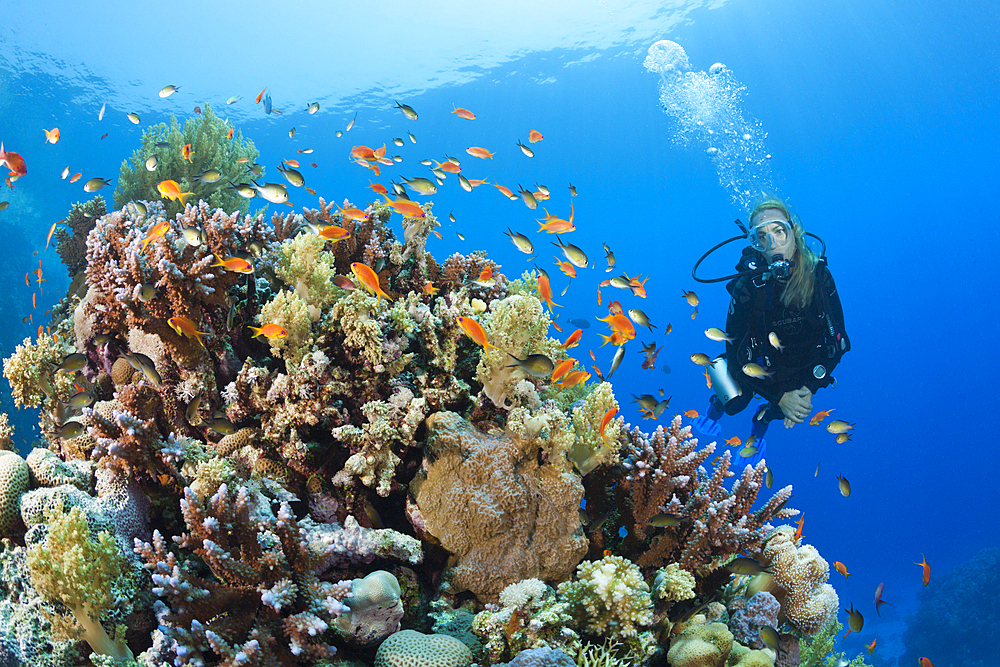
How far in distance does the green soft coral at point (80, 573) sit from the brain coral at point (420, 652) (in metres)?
1.29

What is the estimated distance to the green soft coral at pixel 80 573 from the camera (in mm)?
2125

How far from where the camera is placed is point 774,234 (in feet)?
22.7

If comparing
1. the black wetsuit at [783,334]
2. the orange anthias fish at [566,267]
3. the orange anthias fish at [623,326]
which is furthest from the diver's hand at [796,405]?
the orange anthias fish at [566,267]

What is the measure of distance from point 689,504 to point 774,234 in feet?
17.0

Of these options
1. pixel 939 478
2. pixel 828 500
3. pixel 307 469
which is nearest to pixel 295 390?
pixel 307 469

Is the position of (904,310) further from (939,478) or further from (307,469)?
(307,469)

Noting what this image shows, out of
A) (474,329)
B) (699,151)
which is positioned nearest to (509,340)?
A: (474,329)

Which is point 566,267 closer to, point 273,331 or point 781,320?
point 781,320

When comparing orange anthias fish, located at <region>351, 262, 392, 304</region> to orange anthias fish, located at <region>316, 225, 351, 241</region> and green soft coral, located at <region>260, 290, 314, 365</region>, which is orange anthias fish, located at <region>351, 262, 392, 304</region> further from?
orange anthias fish, located at <region>316, 225, 351, 241</region>

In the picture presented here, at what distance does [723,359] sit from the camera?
24.7 feet

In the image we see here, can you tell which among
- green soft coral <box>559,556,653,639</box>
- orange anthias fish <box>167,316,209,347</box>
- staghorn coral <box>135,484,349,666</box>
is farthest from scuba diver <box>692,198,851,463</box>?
orange anthias fish <box>167,316,209,347</box>

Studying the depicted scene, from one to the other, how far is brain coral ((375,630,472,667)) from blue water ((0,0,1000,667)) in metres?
15.8

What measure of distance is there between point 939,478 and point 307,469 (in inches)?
3350

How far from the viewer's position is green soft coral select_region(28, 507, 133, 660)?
6.97ft
